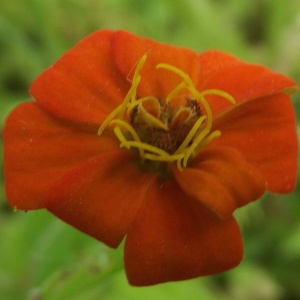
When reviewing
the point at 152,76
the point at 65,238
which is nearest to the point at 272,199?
the point at 65,238

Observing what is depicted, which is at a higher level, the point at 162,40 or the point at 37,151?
the point at 37,151

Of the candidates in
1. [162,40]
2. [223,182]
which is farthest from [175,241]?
[162,40]

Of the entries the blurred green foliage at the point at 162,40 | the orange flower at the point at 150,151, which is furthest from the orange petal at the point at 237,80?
the blurred green foliage at the point at 162,40

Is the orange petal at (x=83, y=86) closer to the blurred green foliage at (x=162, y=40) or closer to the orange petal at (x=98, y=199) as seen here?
the orange petal at (x=98, y=199)

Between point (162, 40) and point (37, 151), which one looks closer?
point (37, 151)

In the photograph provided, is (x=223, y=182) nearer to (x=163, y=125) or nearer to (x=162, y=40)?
(x=163, y=125)

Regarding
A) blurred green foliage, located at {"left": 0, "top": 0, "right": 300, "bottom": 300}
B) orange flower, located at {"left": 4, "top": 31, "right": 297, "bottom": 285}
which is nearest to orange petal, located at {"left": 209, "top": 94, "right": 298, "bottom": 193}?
orange flower, located at {"left": 4, "top": 31, "right": 297, "bottom": 285}
